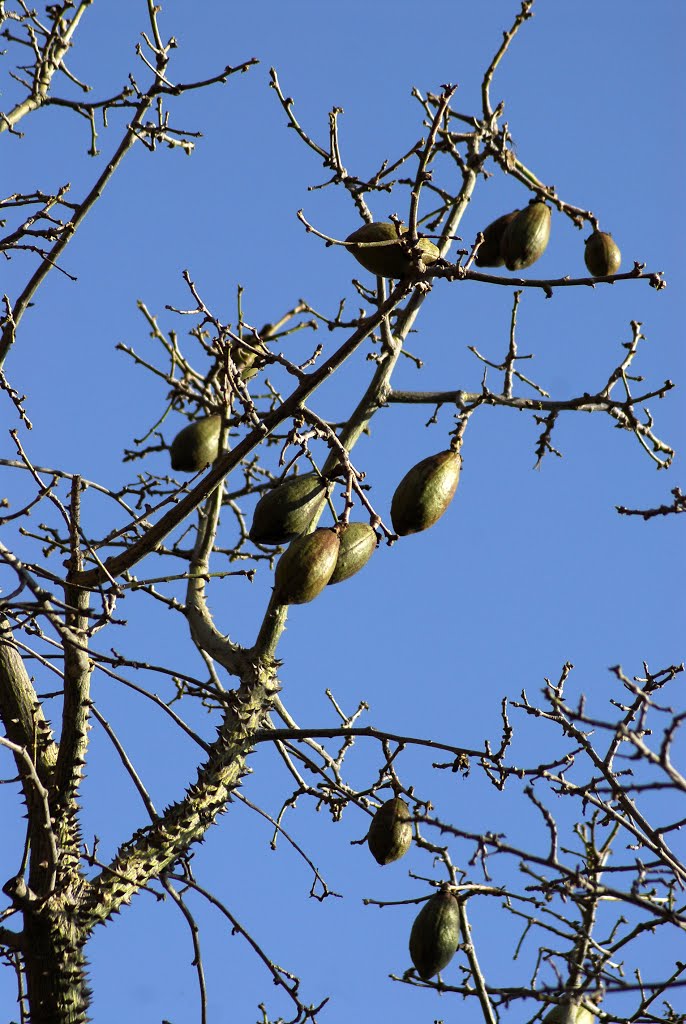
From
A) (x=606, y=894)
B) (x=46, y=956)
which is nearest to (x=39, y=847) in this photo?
(x=46, y=956)

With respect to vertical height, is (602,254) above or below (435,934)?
above

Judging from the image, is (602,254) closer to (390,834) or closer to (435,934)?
(390,834)

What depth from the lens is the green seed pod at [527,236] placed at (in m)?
4.47

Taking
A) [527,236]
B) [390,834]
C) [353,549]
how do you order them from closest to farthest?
[353,549] < [390,834] < [527,236]

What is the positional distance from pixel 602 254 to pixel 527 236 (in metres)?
0.37

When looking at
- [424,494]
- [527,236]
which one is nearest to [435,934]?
[424,494]

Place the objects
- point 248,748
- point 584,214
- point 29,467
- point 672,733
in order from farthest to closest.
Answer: point 584,214
point 248,748
point 29,467
point 672,733

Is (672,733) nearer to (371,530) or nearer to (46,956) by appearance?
(371,530)

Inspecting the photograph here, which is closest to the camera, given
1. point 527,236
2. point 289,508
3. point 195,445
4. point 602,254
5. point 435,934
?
point 289,508

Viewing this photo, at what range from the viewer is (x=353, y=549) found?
3537mm

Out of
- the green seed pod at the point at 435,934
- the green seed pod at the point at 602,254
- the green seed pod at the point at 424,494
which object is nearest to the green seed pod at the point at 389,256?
the green seed pod at the point at 424,494

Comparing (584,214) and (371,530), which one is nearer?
(371,530)

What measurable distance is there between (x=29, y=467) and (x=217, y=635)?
1.01m

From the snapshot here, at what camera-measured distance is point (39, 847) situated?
3.50 metres
